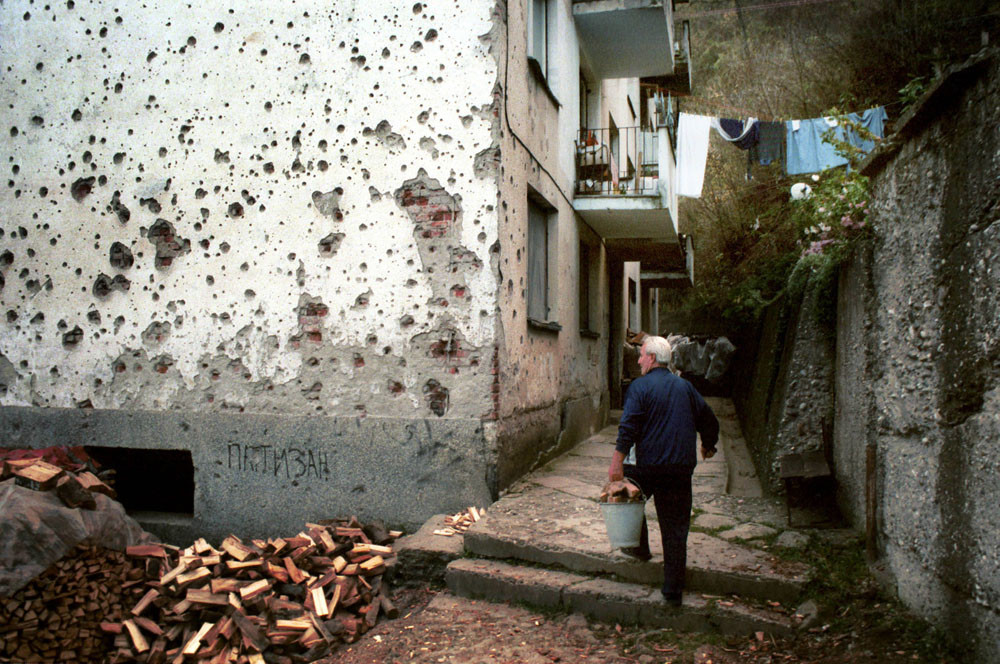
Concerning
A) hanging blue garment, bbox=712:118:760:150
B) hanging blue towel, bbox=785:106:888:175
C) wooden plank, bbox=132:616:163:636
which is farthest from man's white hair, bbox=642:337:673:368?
hanging blue garment, bbox=712:118:760:150

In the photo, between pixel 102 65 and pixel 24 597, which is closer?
pixel 24 597

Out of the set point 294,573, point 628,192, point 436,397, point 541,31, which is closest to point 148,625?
point 294,573

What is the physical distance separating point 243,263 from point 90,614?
3195mm

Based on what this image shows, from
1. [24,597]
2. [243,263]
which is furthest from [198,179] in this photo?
[24,597]

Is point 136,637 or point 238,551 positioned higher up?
point 238,551

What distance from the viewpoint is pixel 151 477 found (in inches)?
317

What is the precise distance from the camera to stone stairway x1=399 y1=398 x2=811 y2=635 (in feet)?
14.7

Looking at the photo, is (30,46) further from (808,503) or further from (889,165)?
(808,503)

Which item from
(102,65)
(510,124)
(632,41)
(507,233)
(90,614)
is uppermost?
(632,41)

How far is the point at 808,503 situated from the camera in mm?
5477

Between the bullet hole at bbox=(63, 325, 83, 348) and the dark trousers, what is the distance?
585 centimetres

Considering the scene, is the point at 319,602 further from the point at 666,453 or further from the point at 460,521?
the point at 666,453

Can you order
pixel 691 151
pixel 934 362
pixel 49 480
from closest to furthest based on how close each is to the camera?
1. pixel 934 362
2. pixel 49 480
3. pixel 691 151

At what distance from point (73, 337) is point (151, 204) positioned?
1.57 metres
